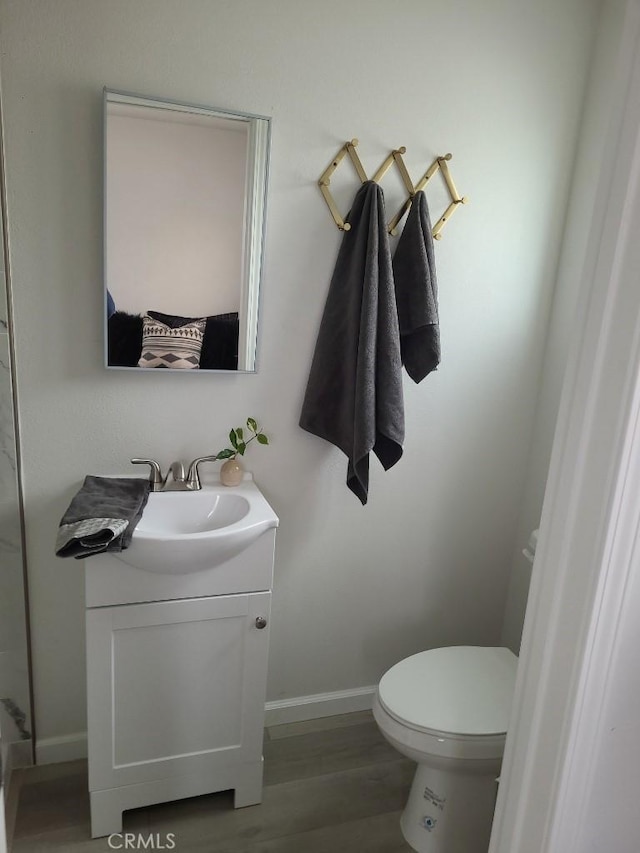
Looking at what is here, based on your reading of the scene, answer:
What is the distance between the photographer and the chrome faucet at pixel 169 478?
1749 mm

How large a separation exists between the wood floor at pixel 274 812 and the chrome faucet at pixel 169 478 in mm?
938

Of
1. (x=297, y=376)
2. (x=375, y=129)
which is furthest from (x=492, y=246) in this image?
(x=297, y=376)

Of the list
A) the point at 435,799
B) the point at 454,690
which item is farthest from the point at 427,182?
the point at 435,799

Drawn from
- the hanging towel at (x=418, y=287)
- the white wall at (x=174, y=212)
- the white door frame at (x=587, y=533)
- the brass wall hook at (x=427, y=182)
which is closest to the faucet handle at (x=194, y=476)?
the white wall at (x=174, y=212)

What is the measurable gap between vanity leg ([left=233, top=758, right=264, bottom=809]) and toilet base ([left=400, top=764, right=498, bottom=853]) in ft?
1.49

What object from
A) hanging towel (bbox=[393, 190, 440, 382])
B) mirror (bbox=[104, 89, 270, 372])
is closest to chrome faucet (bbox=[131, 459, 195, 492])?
mirror (bbox=[104, 89, 270, 372])

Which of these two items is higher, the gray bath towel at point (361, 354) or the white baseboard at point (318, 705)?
the gray bath towel at point (361, 354)

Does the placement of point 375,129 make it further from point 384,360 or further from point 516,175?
point 384,360

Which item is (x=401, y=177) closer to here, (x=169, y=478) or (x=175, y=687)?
(x=169, y=478)

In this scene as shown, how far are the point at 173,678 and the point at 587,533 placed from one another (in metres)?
1.19

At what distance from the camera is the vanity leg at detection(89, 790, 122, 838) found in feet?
5.32

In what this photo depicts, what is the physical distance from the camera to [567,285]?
2041mm

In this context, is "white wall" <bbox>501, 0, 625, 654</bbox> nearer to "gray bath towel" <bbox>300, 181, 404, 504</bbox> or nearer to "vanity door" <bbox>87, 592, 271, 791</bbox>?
"gray bath towel" <bbox>300, 181, 404, 504</bbox>

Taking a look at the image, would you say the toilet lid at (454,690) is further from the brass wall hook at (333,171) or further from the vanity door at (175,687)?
the brass wall hook at (333,171)
